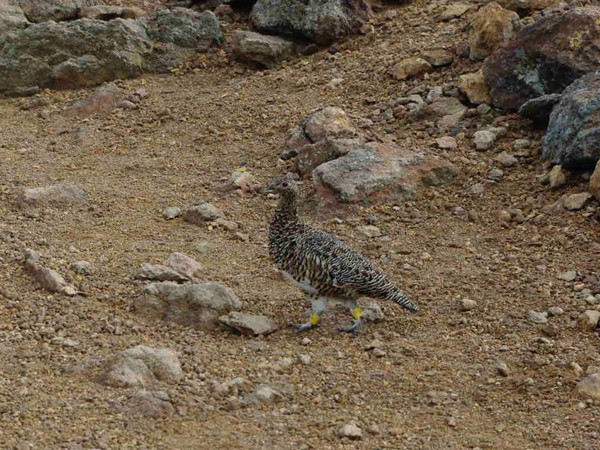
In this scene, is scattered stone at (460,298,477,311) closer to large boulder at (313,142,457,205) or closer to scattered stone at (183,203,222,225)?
large boulder at (313,142,457,205)

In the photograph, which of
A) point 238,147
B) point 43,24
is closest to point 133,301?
point 238,147

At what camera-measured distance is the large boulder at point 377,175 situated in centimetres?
1062

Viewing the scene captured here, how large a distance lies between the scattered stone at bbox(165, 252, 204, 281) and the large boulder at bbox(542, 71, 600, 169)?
154 inches

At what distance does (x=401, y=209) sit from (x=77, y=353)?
4171 millimetres

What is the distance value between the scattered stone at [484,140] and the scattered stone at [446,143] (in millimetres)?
239

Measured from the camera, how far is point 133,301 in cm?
839

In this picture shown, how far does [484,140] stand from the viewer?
11.3m

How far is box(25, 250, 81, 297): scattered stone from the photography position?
8445 millimetres

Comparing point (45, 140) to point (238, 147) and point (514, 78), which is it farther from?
point (514, 78)

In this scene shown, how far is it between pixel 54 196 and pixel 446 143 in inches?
169

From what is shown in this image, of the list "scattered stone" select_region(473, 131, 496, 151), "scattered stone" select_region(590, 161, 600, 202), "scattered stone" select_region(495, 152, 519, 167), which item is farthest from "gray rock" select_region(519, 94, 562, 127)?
"scattered stone" select_region(590, 161, 600, 202)

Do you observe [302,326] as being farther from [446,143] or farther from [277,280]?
[446,143]

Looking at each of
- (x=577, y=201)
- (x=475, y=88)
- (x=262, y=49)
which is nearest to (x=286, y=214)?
(x=577, y=201)

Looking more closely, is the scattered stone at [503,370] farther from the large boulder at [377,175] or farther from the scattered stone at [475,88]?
the scattered stone at [475,88]
